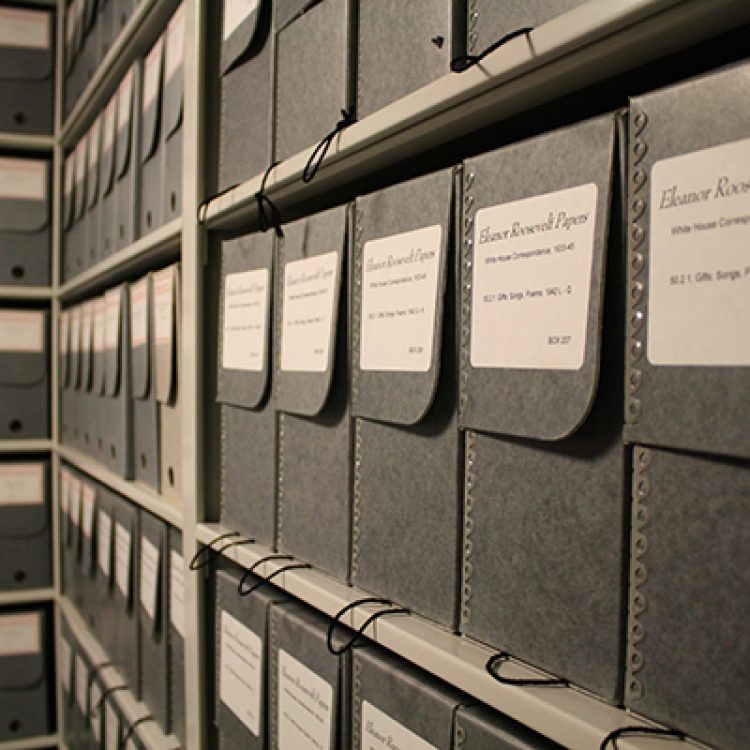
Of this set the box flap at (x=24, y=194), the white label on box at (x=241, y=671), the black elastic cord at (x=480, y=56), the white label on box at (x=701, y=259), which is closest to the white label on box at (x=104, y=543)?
the white label on box at (x=241, y=671)

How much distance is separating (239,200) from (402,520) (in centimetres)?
49

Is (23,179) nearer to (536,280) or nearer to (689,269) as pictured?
(536,280)

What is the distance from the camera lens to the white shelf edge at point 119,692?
1.30m

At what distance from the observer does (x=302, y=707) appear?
85cm

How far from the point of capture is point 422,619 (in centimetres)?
69

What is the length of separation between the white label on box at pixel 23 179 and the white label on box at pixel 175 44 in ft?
3.40

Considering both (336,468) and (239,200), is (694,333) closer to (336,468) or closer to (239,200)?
(336,468)

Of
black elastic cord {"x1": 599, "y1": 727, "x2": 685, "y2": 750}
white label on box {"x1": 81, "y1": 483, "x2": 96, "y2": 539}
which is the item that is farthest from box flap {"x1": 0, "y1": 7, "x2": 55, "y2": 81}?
black elastic cord {"x1": 599, "y1": 727, "x2": 685, "y2": 750}

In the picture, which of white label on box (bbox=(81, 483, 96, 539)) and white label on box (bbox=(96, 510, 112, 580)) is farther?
white label on box (bbox=(81, 483, 96, 539))

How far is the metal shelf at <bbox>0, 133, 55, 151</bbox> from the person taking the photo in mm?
2102

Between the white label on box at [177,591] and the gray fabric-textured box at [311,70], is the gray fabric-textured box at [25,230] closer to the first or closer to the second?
the white label on box at [177,591]

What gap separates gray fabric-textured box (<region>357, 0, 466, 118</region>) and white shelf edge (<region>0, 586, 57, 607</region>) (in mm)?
1830

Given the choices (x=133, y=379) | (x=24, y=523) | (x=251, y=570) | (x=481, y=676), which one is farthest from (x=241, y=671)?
(x=24, y=523)

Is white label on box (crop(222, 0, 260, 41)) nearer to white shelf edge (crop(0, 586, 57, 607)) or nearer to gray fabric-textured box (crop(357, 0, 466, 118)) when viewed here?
gray fabric-textured box (crop(357, 0, 466, 118))
